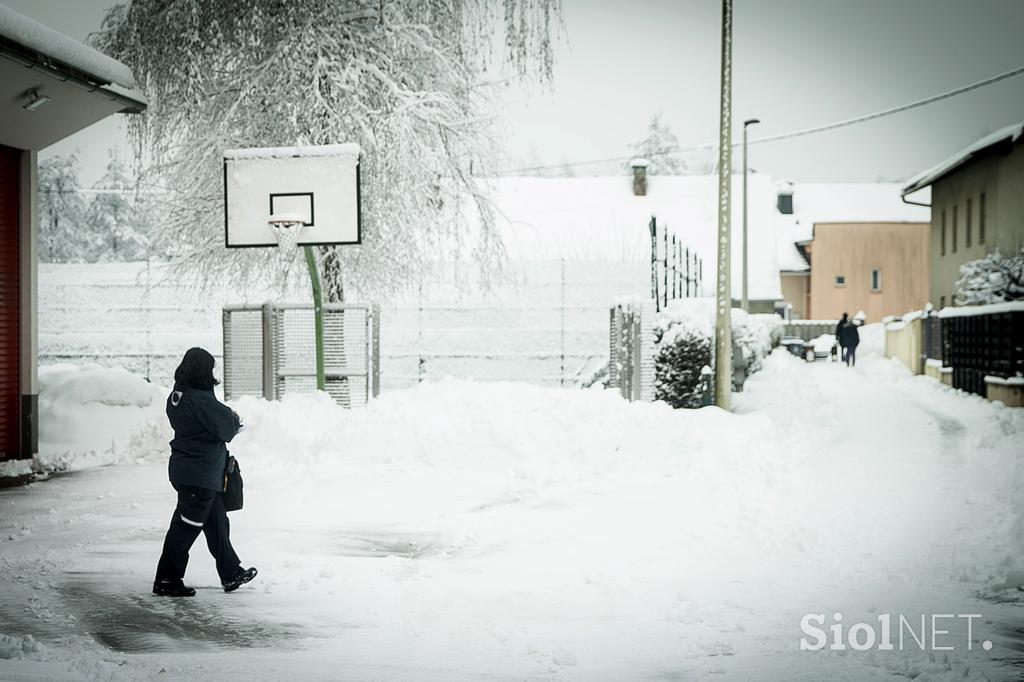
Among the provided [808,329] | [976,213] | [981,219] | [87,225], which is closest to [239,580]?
[981,219]

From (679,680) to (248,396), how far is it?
11381 millimetres

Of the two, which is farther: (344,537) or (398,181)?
(398,181)

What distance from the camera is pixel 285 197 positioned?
15938mm

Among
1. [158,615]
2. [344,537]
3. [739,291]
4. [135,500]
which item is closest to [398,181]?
[135,500]

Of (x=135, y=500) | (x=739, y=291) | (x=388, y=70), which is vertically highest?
(x=388, y=70)

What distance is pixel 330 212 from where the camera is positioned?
624 inches

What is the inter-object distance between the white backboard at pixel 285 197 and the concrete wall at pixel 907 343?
20.9 m

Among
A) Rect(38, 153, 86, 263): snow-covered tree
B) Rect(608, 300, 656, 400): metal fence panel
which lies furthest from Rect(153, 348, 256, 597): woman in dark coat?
Rect(38, 153, 86, 263): snow-covered tree

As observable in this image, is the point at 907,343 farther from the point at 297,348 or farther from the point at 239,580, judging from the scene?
the point at 239,580

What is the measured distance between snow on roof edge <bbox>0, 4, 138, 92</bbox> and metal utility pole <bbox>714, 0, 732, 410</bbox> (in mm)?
9536

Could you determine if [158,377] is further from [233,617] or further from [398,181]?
[233,617]

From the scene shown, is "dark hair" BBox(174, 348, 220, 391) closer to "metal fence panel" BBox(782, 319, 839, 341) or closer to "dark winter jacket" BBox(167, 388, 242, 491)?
"dark winter jacket" BBox(167, 388, 242, 491)

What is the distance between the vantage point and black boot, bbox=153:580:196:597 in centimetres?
648

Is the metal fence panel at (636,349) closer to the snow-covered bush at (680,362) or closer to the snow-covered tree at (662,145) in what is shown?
the snow-covered bush at (680,362)
